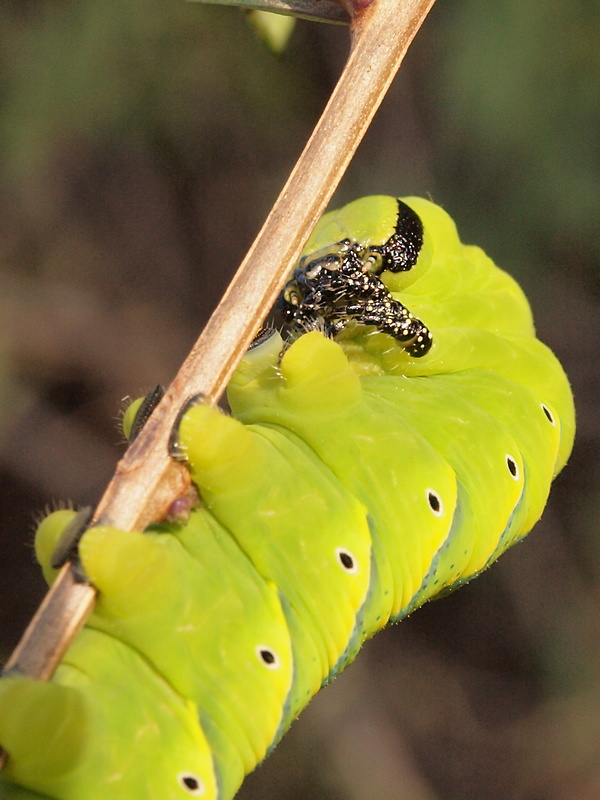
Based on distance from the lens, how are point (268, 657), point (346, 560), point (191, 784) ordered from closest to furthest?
1. point (191, 784)
2. point (268, 657)
3. point (346, 560)

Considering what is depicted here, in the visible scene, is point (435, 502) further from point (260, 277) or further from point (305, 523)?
point (260, 277)

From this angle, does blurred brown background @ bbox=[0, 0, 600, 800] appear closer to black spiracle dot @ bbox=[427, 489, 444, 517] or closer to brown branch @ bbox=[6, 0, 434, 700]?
brown branch @ bbox=[6, 0, 434, 700]

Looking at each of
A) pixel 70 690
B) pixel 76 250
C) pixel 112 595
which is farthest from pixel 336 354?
pixel 76 250

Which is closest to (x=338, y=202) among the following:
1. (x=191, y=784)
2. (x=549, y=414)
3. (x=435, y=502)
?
(x=549, y=414)

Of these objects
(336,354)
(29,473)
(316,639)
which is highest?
(336,354)

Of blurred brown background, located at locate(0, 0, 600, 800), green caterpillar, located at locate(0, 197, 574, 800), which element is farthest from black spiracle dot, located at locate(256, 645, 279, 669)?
blurred brown background, located at locate(0, 0, 600, 800)

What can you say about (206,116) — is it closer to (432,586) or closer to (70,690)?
(432,586)

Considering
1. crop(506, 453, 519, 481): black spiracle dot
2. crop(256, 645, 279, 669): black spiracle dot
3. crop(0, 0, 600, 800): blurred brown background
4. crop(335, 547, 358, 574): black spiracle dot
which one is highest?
crop(506, 453, 519, 481): black spiracle dot

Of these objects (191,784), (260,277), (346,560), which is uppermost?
Result: (260,277)
